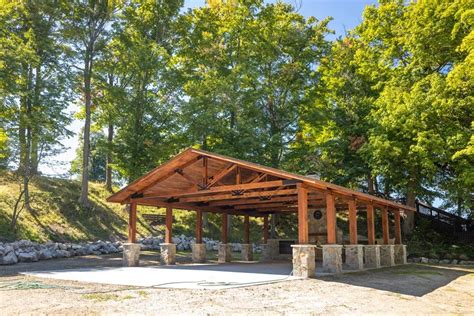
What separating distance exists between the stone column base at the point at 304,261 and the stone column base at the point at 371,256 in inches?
210

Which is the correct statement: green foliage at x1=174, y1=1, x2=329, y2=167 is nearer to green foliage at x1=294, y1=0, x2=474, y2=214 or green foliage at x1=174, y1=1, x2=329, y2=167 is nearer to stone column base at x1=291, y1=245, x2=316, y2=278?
green foliage at x1=294, y1=0, x2=474, y2=214

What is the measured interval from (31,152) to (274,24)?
16.5 meters

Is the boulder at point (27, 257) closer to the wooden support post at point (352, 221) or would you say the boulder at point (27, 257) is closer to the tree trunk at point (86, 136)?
the tree trunk at point (86, 136)

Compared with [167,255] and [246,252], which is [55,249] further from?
[246,252]

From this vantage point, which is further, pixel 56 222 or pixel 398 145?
pixel 398 145

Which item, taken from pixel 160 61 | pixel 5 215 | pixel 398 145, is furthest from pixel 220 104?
pixel 5 215

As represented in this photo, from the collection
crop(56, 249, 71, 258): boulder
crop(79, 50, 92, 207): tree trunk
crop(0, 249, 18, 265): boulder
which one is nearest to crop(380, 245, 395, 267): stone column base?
crop(56, 249, 71, 258): boulder

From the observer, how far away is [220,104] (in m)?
22.2

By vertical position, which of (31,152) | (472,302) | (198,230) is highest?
(31,152)

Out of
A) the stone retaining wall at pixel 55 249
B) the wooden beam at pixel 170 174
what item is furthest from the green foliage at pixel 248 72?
the wooden beam at pixel 170 174

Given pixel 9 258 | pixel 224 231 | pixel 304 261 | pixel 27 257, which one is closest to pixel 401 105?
pixel 224 231

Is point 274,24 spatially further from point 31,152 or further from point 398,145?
point 31,152

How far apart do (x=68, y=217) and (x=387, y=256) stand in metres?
15.3

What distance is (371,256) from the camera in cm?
1480
